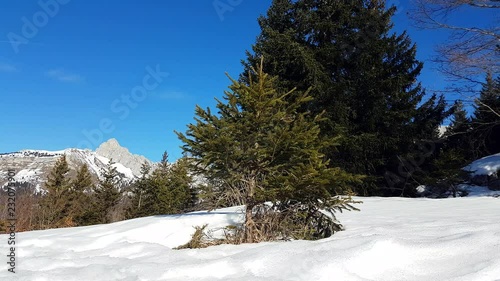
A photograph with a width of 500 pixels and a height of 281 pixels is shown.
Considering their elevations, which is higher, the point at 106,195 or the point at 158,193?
the point at 106,195

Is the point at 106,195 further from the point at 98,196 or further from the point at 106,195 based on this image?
the point at 98,196

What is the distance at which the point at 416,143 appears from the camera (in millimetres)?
13070

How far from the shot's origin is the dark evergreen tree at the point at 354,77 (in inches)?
479

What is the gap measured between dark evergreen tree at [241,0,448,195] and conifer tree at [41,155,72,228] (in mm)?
15216

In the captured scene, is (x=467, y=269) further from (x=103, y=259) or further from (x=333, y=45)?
(x=333, y=45)

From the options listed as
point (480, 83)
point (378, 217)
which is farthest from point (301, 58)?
point (378, 217)

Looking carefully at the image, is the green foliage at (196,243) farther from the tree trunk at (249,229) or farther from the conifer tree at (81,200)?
the conifer tree at (81,200)

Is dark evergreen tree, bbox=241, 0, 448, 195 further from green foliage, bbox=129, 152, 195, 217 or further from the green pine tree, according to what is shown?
the green pine tree

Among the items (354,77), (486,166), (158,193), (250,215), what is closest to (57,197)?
(158,193)

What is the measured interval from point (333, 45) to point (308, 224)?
10.6 m

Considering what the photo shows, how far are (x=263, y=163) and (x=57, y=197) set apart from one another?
75.8ft

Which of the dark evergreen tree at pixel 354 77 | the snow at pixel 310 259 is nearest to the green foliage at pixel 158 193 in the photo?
the dark evergreen tree at pixel 354 77

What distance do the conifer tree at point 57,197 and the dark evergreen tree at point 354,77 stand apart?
49.9 feet

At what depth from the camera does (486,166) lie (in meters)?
13.3
